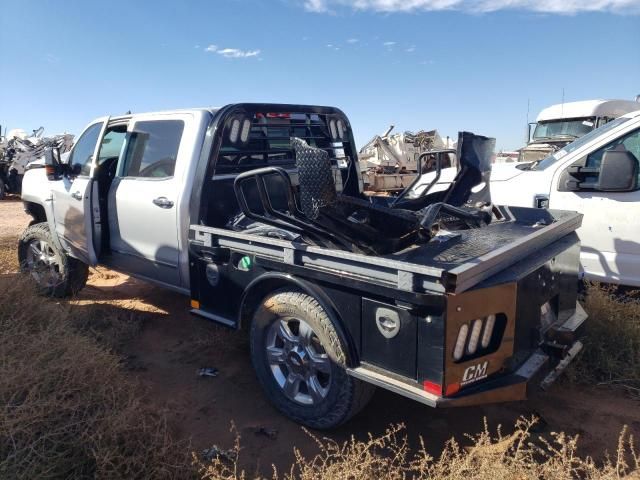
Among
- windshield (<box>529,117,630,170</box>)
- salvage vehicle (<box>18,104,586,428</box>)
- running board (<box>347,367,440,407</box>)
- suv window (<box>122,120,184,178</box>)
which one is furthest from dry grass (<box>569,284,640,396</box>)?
suv window (<box>122,120,184,178</box>)

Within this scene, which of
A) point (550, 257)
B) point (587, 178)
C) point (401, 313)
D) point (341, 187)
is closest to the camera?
point (401, 313)

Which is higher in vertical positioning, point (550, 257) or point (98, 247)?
point (550, 257)

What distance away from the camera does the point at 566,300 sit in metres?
3.50

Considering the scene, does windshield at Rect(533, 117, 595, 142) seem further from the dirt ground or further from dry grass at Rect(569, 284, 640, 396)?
the dirt ground

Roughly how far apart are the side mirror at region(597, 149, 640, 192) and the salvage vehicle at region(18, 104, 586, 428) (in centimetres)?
75

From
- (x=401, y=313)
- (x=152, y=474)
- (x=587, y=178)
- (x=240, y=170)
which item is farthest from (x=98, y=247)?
(x=587, y=178)

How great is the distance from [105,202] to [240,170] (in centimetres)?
158

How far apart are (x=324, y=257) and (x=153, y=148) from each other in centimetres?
243

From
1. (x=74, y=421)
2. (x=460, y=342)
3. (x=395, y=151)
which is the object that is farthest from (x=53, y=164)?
(x=395, y=151)

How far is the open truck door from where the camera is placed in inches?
194

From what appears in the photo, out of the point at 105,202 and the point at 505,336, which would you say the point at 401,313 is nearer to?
the point at 505,336

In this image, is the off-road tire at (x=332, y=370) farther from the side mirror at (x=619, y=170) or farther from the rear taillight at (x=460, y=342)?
the side mirror at (x=619, y=170)

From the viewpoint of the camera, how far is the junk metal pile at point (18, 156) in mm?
18547

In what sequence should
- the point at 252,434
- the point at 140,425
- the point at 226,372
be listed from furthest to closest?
the point at 226,372
the point at 252,434
the point at 140,425
